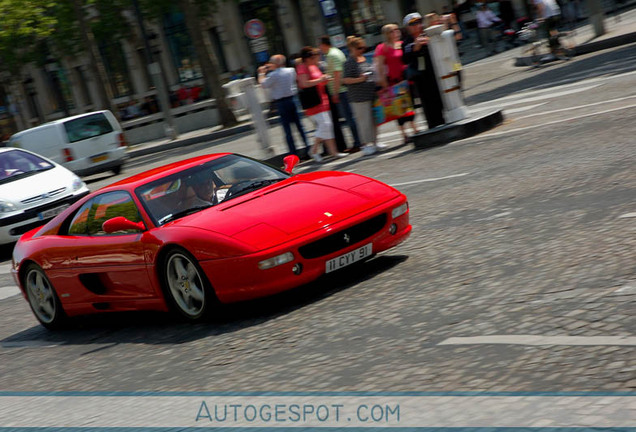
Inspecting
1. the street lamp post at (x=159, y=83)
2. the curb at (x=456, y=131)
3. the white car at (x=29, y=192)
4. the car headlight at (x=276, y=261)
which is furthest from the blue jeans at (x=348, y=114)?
the street lamp post at (x=159, y=83)

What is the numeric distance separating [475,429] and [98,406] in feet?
8.65

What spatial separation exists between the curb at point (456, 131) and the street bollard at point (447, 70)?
290mm

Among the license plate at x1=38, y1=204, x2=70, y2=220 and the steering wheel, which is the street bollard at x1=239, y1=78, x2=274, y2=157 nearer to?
the license plate at x1=38, y1=204, x2=70, y2=220

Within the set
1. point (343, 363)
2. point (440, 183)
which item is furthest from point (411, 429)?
point (440, 183)

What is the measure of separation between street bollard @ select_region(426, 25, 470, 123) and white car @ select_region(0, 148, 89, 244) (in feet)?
18.5

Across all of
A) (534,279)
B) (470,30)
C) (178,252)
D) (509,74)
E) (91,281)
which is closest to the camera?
(534,279)

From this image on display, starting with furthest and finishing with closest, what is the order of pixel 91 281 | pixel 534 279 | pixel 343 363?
pixel 91 281
pixel 534 279
pixel 343 363

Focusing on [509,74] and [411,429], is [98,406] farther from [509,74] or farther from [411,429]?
[509,74]


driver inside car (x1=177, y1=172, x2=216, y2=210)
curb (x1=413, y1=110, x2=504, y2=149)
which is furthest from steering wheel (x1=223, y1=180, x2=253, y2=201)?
curb (x1=413, y1=110, x2=504, y2=149)

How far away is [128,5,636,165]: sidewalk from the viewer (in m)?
24.0

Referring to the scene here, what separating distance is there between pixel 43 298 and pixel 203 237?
2460 mm

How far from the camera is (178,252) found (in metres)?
7.37
